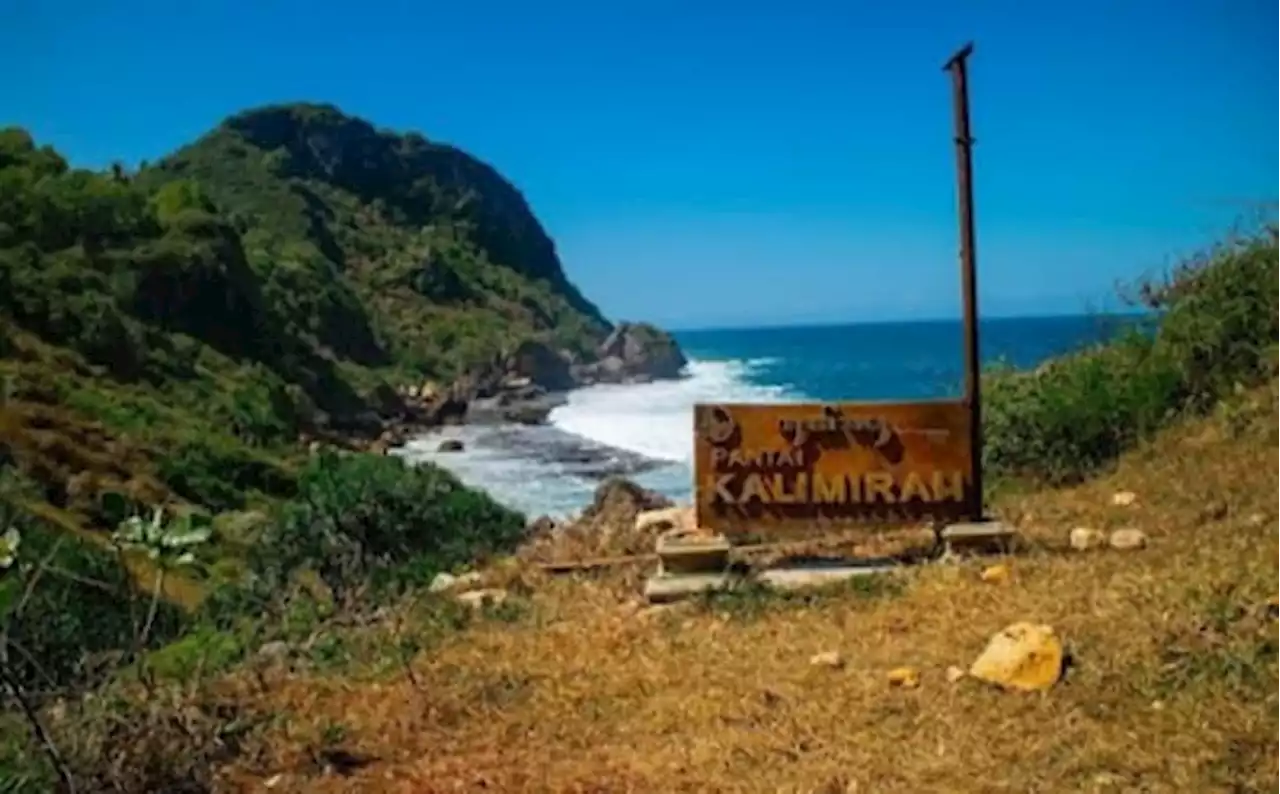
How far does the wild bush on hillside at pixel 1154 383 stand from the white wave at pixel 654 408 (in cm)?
2251

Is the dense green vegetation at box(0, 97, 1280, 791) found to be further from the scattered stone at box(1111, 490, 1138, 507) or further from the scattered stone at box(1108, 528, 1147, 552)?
the scattered stone at box(1108, 528, 1147, 552)

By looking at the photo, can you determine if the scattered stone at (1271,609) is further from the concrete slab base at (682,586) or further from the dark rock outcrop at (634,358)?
the dark rock outcrop at (634,358)

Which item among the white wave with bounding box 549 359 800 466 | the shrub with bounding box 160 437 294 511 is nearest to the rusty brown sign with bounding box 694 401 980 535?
the white wave with bounding box 549 359 800 466

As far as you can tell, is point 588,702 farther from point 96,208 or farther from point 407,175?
point 407,175

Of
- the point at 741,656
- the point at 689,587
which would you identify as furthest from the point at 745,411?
the point at 741,656

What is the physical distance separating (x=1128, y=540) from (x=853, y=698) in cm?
276

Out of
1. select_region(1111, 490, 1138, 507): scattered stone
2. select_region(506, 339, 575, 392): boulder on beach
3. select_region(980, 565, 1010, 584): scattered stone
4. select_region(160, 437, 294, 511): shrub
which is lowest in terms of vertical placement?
select_region(160, 437, 294, 511): shrub

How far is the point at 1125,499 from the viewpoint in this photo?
810cm

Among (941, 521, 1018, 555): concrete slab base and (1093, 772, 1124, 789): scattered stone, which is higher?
(941, 521, 1018, 555): concrete slab base

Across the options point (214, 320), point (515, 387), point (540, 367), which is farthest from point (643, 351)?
point (214, 320)

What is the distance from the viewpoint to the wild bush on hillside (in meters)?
10.1

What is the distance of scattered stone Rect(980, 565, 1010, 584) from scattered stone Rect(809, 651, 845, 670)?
125cm

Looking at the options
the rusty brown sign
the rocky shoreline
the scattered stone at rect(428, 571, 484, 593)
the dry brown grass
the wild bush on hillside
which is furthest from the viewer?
the rocky shoreline

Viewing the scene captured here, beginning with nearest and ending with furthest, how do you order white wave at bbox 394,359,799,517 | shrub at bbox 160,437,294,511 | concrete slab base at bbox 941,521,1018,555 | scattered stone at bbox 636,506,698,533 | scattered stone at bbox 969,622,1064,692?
scattered stone at bbox 969,622,1064,692 → concrete slab base at bbox 941,521,1018,555 → scattered stone at bbox 636,506,698,533 → shrub at bbox 160,437,294,511 → white wave at bbox 394,359,799,517
